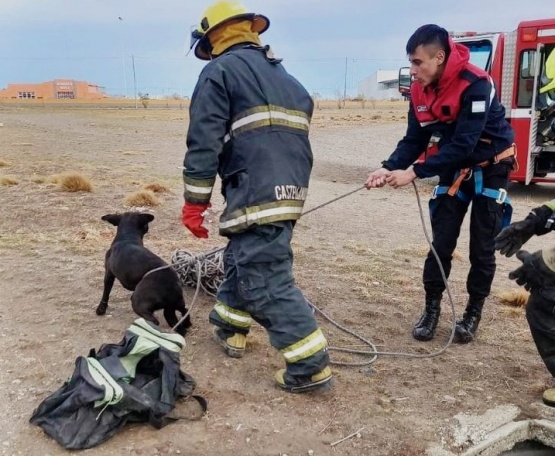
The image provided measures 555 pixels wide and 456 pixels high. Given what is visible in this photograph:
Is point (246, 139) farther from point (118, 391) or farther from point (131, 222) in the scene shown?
point (131, 222)

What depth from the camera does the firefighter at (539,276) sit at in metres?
3.45

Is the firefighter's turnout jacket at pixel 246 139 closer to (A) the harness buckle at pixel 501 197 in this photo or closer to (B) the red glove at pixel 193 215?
(B) the red glove at pixel 193 215

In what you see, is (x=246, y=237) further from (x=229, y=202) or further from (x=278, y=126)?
(x=278, y=126)

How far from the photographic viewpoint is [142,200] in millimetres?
8906

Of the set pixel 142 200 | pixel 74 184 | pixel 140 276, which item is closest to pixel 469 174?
pixel 140 276

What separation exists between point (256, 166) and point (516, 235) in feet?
5.08

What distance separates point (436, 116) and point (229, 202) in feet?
5.19

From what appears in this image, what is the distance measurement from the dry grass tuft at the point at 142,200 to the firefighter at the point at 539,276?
6.04 metres

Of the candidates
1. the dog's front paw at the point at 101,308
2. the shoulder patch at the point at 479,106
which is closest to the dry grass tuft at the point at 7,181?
the dog's front paw at the point at 101,308

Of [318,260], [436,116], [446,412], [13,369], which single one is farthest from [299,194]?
[318,260]

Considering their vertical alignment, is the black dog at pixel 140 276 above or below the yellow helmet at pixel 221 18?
below

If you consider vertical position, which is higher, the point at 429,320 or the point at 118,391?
the point at 118,391

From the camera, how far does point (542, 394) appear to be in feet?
12.3

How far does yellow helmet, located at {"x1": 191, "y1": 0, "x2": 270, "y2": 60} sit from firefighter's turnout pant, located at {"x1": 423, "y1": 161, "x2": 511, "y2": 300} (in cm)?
166
